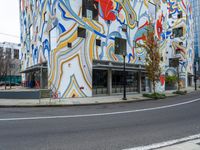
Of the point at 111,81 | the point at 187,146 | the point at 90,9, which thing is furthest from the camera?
the point at 111,81

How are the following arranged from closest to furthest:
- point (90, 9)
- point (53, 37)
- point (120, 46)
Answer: point (53, 37) < point (90, 9) < point (120, 46)

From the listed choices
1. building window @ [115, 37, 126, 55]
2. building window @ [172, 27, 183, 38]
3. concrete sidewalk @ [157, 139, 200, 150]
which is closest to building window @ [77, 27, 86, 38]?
building window @ [115, 37, 126, 55]

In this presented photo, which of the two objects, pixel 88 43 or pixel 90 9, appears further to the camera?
pixel 90 9

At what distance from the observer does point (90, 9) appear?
22375 millimetres

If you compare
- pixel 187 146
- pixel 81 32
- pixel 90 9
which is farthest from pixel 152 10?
pixel 187 146

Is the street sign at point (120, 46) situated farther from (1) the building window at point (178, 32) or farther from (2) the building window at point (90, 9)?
(1) the building window at point (178, 32)

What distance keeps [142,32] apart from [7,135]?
87.3 feet

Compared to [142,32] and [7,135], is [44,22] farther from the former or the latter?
[7,135]

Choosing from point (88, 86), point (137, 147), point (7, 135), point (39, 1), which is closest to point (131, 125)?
point (137, 147)

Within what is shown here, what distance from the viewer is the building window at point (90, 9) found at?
21.9m

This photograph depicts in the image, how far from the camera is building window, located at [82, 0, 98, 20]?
2185cm

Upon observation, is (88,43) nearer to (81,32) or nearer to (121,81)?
(81,32)

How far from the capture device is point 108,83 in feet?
78.8

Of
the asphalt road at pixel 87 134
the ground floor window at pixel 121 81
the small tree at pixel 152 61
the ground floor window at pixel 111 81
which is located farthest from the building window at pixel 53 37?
the asphalt road at pixel 87 134
